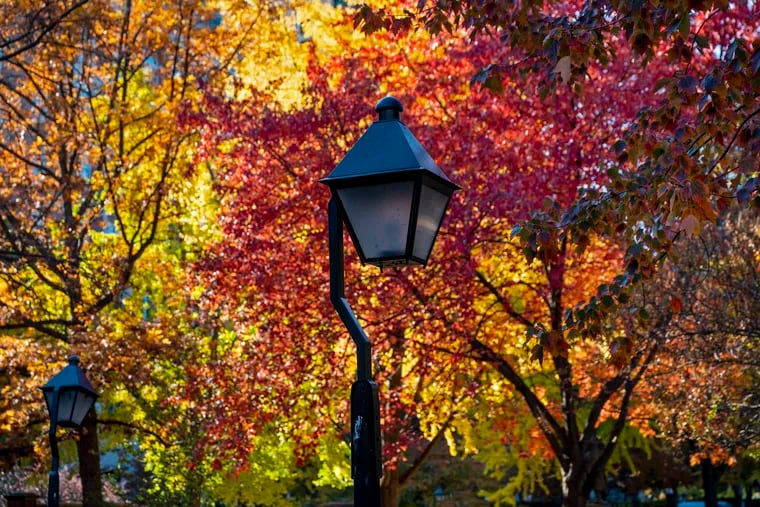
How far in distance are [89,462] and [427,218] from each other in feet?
55.6

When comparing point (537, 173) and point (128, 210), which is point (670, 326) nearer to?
point (537, 173)

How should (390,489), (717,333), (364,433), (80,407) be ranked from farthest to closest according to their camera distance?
(390,489)
(717,333)
(80,407)
(364,433)

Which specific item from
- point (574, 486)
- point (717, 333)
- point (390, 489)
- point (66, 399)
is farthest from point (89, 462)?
point (717, 333)

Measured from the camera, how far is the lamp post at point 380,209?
466 cm

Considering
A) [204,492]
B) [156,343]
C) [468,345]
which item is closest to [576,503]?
[468,345]

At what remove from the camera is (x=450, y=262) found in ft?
48.0

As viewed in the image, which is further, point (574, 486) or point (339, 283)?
point (574, 486)

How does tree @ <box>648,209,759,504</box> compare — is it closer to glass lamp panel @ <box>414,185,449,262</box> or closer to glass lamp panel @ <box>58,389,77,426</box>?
glass lamp panel @ <box>58,389,77,426</box>

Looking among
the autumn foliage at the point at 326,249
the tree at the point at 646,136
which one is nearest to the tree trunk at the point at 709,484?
the autumn foliage at the point at 326,249

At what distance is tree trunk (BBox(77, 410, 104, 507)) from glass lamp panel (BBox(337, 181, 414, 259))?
16156mm

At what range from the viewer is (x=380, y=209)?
15.6ft

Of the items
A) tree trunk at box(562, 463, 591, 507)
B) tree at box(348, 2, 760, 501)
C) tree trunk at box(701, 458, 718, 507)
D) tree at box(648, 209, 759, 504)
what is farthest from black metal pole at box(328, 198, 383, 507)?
tree trunk at box(701, 458, 718, 507)

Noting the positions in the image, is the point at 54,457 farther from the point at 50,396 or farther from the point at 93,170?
the point at 93,170

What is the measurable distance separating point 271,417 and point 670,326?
6.87 m
